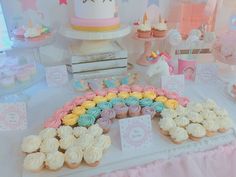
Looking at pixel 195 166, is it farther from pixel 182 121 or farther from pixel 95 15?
pixel 95 15

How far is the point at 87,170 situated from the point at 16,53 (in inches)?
24.5

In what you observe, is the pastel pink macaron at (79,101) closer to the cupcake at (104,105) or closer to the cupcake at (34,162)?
the cupcake at (104,105)

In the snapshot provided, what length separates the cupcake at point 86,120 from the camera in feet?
2.25

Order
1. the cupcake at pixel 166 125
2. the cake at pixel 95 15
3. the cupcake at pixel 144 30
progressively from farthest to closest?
the cupcake at pixel 144 30 < the cake at pixel 95 15 < the cupcake at pixel 166 125

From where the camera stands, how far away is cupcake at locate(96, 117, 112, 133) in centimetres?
68

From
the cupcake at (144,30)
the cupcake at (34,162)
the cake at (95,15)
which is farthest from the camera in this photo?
the cupcake at (144,30)

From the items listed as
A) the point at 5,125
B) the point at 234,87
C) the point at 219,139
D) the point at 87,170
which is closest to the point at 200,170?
the point at 219,139

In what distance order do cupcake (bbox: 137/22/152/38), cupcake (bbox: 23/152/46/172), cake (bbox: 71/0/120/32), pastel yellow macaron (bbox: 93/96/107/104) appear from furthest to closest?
cupcake (bbox: 137/22/152/38), cake (bbox: 71/0/120/32), pastel yellow macaron (bbox: 93/96/107/104), cupcake (bbox: 23/152/46/172)

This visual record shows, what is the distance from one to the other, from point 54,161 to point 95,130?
13 centimetres

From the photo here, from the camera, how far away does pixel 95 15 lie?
91 cm

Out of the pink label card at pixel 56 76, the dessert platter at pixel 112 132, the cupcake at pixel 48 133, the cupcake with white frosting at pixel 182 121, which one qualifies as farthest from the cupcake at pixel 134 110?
the pink label card at pixel 56 76

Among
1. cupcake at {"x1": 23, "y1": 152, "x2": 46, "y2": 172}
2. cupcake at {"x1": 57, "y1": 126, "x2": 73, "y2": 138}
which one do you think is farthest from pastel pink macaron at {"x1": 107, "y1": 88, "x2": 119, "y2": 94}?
cupcake at {"x1": 23, "y1": 152, "x2": 46, "y2": 172}

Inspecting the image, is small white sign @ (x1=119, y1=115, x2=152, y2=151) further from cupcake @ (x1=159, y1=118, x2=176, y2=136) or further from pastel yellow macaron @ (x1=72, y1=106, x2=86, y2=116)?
pastel yellow macaron @ (x1=72, y1=106, x2=86, y2=116)

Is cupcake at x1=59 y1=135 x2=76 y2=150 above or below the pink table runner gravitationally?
above
